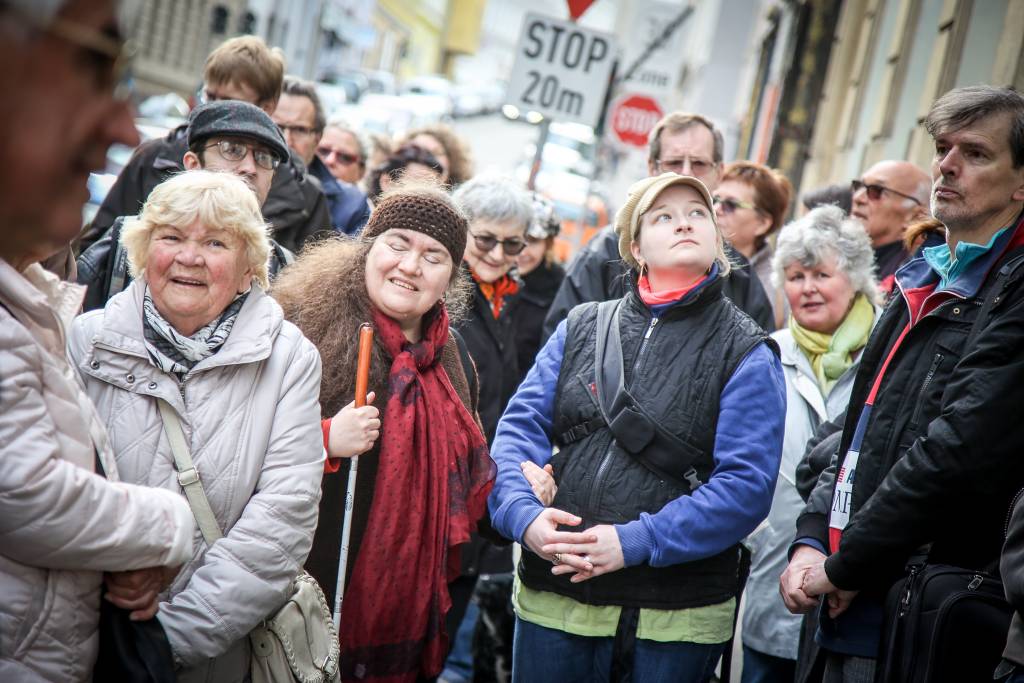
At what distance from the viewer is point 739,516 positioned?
3395 millimetres

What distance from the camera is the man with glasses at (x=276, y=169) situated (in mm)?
4699

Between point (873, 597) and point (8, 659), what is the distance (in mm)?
2362

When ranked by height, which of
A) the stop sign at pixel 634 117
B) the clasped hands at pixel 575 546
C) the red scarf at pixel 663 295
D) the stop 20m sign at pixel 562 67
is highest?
the stop sign at pixel 634 117

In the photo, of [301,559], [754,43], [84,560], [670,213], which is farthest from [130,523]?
[754,43]

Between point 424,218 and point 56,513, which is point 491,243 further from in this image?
point 56,513

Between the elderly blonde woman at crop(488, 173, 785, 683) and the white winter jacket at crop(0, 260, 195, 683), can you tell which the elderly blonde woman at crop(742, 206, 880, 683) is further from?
the white winter jacket at crop(0, 260, 195, 683)

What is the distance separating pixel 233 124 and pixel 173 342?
1.66 metres

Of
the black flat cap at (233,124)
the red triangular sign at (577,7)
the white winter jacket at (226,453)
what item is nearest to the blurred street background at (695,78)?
the red triangular sign at (577,7)

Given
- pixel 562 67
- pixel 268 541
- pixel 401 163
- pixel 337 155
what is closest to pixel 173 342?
pixel 268 541

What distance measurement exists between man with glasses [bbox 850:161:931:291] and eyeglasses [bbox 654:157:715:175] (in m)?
0.97

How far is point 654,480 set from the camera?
347cm

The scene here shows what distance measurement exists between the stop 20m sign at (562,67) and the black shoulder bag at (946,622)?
216 inches

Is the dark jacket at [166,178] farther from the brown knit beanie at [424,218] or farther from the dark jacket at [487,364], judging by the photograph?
the dark jacket at [487,364]

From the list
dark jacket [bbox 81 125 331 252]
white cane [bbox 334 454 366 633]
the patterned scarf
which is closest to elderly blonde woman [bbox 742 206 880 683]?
white cane [bbox 334 454 366 633]
